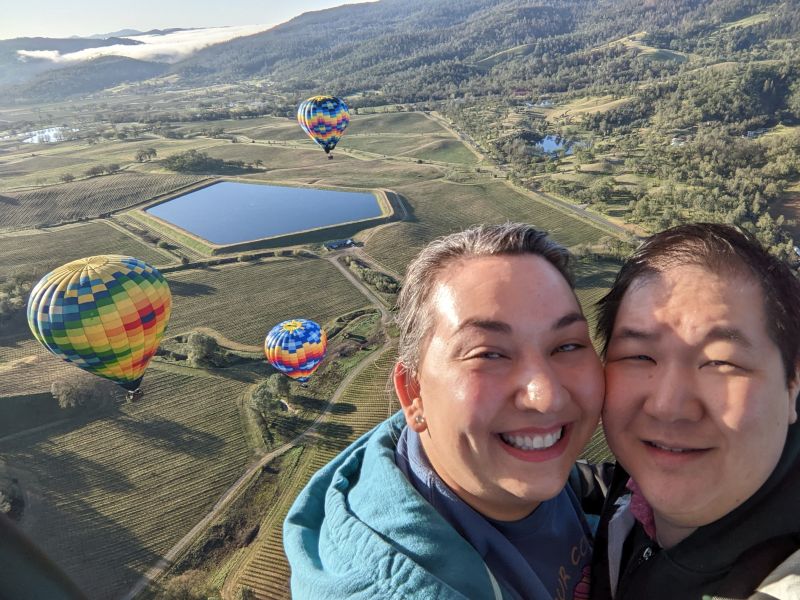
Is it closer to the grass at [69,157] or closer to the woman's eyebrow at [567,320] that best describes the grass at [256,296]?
the woman's eyebrow at [567,320]

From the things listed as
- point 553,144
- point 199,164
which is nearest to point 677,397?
point 199,164

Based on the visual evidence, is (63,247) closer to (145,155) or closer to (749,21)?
(145,155)

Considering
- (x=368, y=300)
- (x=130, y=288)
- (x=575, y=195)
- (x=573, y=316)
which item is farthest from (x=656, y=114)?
(x=573, y=316)

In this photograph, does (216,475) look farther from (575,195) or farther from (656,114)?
(656,114)

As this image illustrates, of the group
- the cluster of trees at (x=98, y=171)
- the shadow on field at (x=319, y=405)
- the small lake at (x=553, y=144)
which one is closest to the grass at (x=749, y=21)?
the small lake at (x=553, y=144)

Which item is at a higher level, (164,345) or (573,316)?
(573,316)

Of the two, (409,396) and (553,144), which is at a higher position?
(409,396)

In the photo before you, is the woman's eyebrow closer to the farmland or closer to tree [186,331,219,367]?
the farmland

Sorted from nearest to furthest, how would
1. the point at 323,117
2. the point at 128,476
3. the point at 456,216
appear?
the point at 128,476, the point at 323,117, the point at 456,216
